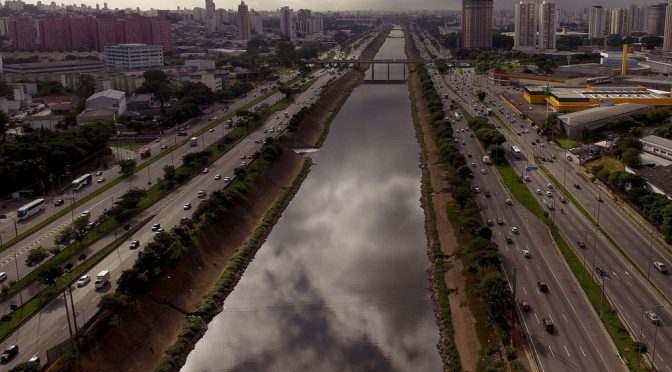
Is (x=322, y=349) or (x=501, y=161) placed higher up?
(x=501, y=161)

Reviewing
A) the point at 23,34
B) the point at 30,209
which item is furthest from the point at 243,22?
the point at 30,209

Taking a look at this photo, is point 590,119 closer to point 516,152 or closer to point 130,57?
point 516,152

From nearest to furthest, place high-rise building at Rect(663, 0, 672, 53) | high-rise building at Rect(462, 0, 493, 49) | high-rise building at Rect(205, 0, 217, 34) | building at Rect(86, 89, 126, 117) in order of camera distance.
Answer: building at Rect(86, 89, 126, 117) → high-rise building at Rect(663, 0, 672, 53) → high-rise building at Rect(462, 0, 493, 49) → high-rise building at Rect(205, 0, 217, 34)

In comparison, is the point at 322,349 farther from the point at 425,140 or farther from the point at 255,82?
the point at 255,82

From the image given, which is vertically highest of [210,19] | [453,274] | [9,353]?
[210,19]

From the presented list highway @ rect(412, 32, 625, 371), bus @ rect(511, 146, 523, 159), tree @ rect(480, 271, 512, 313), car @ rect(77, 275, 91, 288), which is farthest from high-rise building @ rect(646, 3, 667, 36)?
car @ rect(77, 275, 91, 288)

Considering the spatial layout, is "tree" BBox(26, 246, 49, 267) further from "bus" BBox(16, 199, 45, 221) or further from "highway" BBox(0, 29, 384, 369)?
"bus" BBox(16, 199, 45, 221)

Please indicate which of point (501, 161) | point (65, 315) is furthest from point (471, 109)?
point (65, 315)
